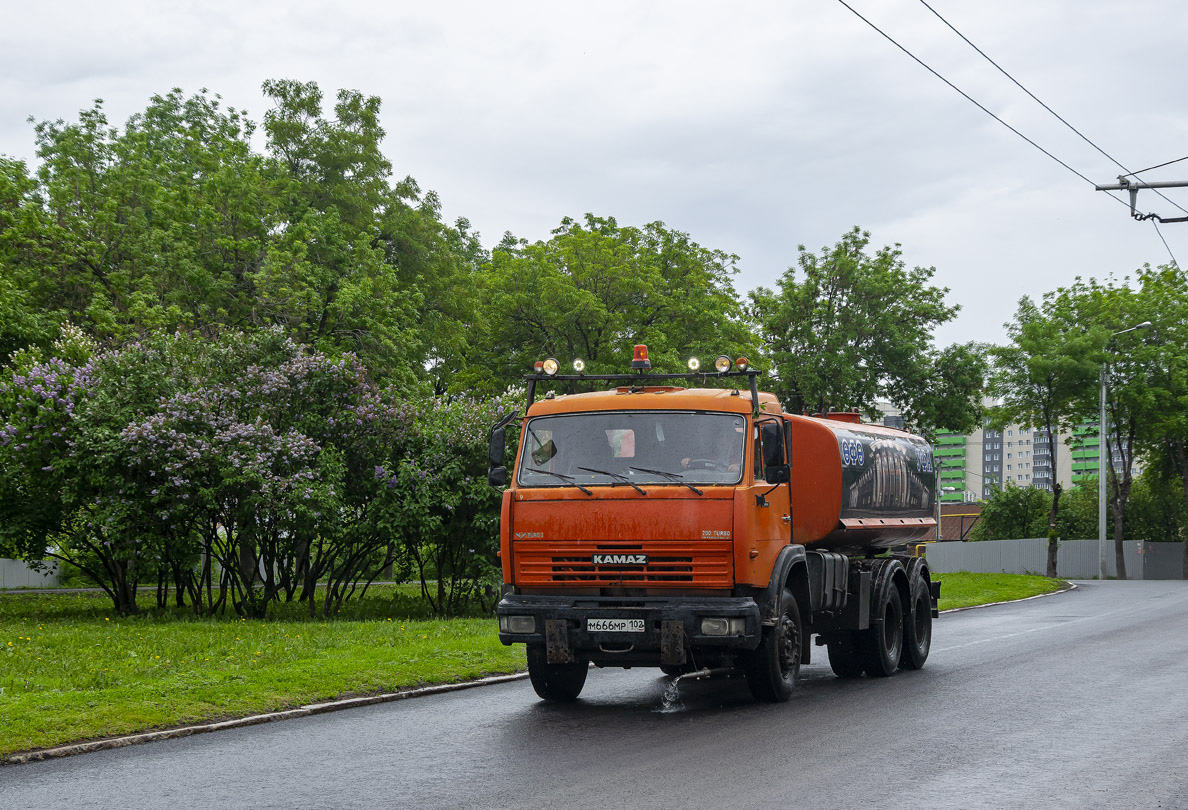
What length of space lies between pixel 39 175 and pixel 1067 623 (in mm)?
33415

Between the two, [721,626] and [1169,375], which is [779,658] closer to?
[721,626]

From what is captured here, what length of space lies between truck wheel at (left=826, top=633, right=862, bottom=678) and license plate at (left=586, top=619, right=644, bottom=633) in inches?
163

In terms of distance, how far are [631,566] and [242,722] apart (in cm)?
339

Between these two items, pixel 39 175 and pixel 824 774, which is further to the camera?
pixel 39 175

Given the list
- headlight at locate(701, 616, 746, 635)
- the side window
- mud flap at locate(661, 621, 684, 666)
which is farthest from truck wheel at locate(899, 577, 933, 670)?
mud flap at locate(661, 621, 684, 666)

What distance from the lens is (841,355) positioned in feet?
149

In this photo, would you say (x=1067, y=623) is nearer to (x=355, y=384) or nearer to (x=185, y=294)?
(x=355, y=384)

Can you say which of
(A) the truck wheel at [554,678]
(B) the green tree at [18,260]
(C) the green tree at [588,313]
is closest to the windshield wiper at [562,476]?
(A) the truck wheel at [554,678]

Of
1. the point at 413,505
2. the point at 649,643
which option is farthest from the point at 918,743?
the point at 413,505

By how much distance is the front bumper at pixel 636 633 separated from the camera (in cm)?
1055

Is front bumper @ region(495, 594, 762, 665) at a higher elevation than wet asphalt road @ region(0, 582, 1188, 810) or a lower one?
higher

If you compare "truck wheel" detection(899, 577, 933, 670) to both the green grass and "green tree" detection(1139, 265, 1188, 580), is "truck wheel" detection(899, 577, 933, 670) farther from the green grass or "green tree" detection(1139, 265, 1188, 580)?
"green tree" detection(1139, 265, 1188, 580)

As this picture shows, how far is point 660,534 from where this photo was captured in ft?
35.1

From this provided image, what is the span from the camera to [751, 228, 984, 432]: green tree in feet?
151
